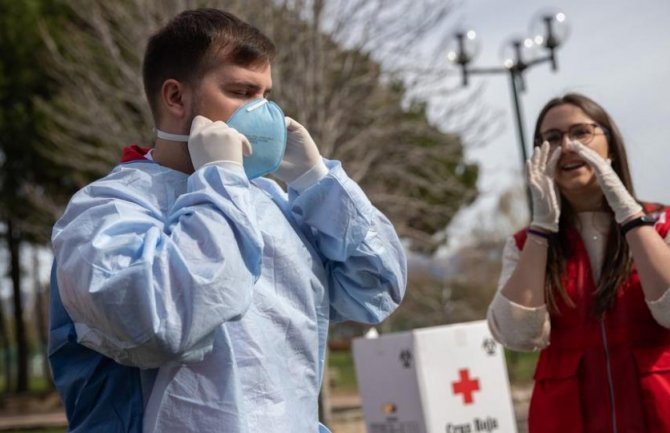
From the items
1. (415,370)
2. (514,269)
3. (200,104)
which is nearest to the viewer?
(200,104)

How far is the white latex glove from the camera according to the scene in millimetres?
3102

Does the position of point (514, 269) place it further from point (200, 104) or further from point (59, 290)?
point (59, 290)

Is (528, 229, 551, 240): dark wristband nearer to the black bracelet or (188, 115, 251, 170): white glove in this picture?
the black bracelet

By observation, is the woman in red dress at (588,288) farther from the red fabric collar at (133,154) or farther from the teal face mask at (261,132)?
the red fabric collar at (133,154)

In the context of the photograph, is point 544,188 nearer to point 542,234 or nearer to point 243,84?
point 542,234

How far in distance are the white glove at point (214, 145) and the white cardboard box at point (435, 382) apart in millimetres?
4569

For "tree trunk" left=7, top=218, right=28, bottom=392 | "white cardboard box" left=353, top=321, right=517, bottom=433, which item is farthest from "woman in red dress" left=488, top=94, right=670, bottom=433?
"tree trunk" left=7, top=218, right=28, bottom=392

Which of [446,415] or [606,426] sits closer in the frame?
[606,426]

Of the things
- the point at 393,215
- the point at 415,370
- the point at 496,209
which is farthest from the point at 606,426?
the point at 496,209

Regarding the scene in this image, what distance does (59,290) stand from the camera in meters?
1.85

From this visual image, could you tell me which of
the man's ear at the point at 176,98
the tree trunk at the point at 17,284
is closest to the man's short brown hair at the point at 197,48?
the man's ear at the point at 176,98

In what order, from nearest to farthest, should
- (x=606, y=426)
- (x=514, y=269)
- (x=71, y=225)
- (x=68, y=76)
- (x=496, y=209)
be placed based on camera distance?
1. (x=71, y=225)
2. (x=606, y=426)
3. (x=514, y=269)
4. (x=68, y=76)
5. (x=496, y=209)

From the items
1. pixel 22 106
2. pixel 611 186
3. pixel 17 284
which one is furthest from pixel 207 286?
pixel 17 284

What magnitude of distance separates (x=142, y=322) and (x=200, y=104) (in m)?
0.55
